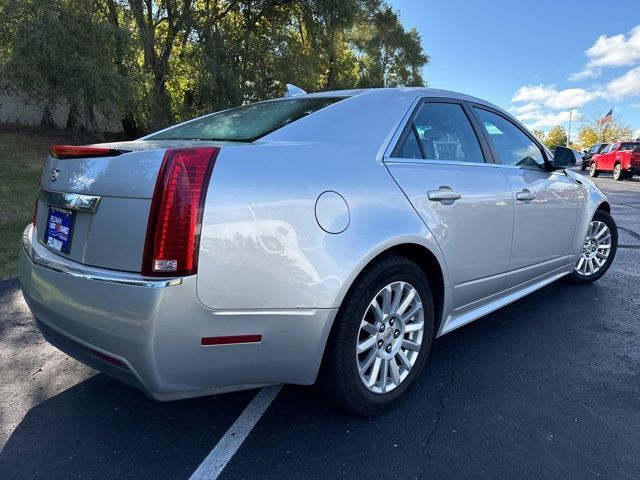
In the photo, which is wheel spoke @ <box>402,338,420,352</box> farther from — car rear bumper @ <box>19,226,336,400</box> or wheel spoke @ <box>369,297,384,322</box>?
car rear bumper @ <box>19,226,336,400</box>

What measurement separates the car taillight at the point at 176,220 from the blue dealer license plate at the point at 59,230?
0.56m

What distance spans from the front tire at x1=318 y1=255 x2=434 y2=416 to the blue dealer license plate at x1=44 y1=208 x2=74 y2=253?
4.14 feet

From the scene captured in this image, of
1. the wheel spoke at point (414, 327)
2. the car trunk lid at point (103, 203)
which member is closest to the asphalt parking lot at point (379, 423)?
the wheel spoke at point (414, 327)

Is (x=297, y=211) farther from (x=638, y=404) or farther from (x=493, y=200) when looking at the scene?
(x=638, y=404)

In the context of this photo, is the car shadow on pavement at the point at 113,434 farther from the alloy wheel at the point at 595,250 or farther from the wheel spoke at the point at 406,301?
the alloy wheel at the point at 595,250

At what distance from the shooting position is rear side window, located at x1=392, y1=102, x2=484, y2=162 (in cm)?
278

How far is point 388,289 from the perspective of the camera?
Result: 2467 mm

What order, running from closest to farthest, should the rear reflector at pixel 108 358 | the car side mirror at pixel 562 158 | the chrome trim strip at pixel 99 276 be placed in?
the chrome trim strip at pixel 99 276
the rear reflector at pixel 108 358
the car side mirror at pixel 562 158

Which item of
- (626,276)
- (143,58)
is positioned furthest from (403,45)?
(626,276)

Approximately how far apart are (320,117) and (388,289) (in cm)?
94

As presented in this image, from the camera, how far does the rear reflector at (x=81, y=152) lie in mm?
2157

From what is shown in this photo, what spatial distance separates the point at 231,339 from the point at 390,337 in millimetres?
919

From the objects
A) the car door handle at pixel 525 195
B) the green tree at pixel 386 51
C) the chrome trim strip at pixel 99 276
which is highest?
the green tree at pixel 386 51

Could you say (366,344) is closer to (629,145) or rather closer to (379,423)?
(379,423)
